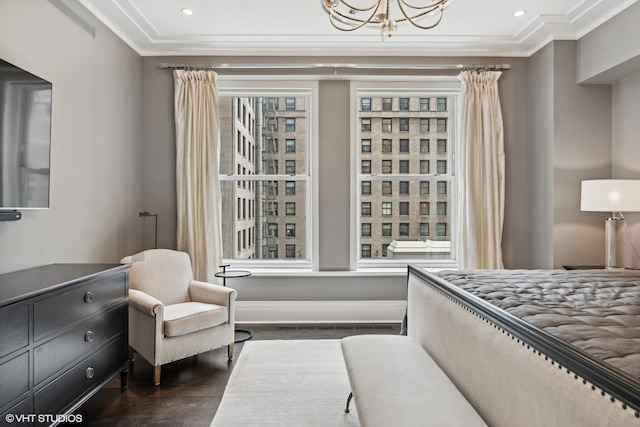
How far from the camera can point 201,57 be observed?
13.7 feet

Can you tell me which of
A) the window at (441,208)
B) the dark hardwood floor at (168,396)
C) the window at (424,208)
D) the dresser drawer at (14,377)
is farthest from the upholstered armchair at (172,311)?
the window at (441,208)

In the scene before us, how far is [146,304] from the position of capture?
9.02 feet

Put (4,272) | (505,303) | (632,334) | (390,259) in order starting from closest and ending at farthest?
(632,334)
(505,303)
(4,272)
(390,259)

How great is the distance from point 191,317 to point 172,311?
229 millimetres

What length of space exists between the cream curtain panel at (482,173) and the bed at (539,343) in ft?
5.32

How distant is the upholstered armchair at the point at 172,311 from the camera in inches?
109

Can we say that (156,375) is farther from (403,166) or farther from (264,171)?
(403,166)

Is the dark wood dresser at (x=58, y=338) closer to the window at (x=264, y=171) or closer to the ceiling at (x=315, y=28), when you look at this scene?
the window at (x=264, y=171)

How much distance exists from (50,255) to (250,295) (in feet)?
6.41

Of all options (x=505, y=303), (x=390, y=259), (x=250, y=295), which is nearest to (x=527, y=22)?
(x=390, y=259)

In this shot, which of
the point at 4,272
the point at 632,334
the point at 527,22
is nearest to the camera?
the point at 632,334

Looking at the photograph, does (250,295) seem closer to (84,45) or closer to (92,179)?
(92,179)

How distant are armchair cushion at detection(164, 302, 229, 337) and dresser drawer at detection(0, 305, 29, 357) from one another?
1.07 m

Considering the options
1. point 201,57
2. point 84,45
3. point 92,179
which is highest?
point 201,57
